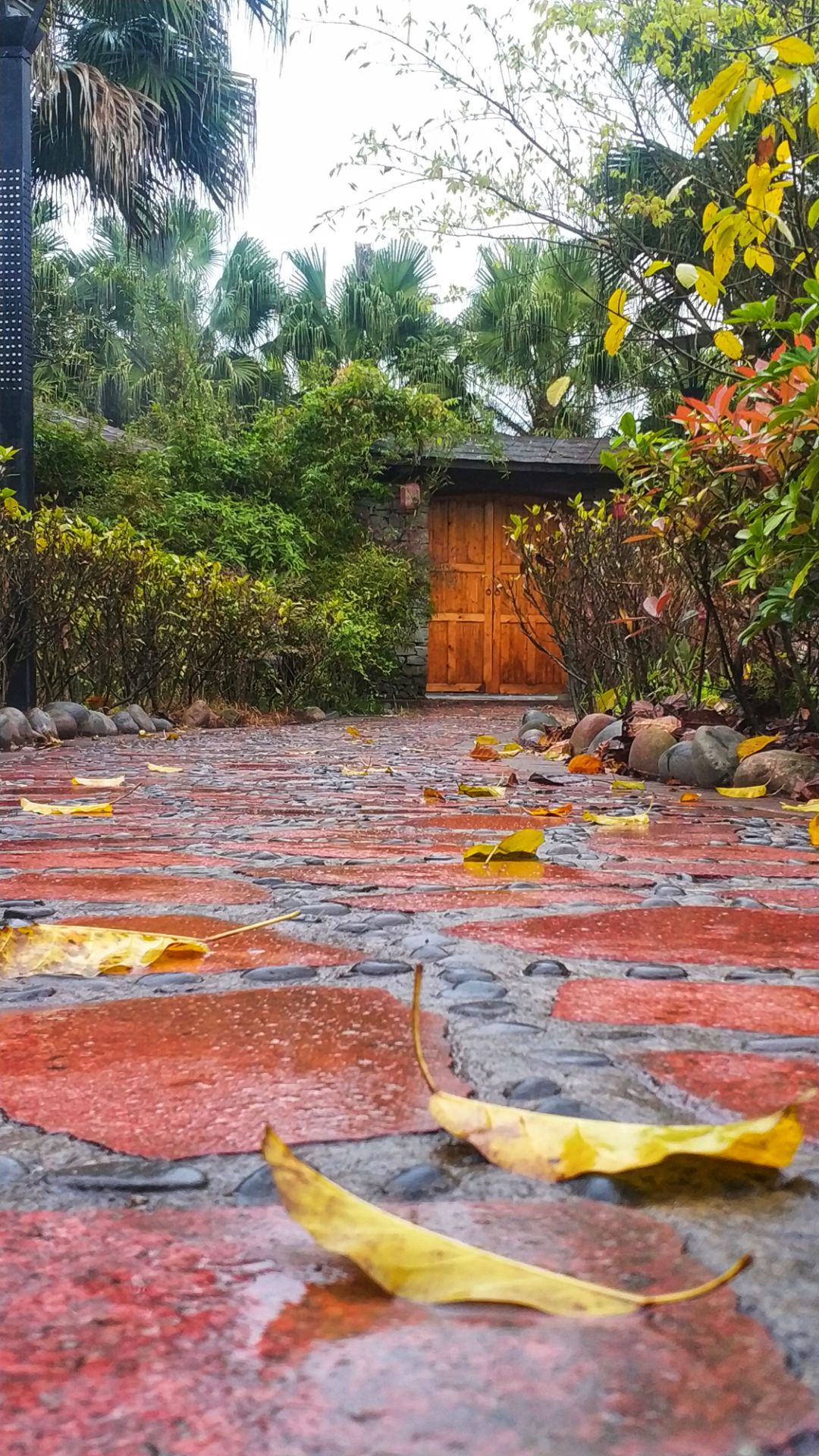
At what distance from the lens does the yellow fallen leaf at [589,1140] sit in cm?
59

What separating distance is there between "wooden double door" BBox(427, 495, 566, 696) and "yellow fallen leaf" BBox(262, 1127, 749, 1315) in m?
13.7

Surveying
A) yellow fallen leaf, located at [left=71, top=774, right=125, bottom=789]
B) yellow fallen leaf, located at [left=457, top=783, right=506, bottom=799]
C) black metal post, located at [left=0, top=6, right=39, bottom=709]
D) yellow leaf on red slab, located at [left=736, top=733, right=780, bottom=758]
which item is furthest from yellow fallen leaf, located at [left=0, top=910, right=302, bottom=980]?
black metal post, located at [left=0, top=6, right=39, bottom=709]

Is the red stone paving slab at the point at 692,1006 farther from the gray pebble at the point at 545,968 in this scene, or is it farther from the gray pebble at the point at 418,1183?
the gray pebble at the point at 418,1183

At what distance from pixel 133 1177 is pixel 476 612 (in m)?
13.9

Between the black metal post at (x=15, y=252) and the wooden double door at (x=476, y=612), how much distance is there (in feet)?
25.7

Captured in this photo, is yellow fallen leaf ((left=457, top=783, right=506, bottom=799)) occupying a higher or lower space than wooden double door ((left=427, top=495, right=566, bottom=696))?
lower

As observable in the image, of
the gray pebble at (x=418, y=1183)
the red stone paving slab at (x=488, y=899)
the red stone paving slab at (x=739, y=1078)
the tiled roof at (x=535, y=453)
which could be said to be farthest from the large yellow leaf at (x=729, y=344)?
the tiled roof at (x=535, y=453)

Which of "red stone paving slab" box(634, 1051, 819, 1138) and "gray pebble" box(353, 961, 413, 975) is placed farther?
"gray pebble" box(353, 961, 413, 975)

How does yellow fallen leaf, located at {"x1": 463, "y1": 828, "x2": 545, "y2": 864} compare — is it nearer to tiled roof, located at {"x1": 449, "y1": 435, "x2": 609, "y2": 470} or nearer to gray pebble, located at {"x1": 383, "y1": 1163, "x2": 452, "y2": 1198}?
gray pebble, located at {"x1": 383, "y1": 1163, "x2": 452, "y2": 1198}

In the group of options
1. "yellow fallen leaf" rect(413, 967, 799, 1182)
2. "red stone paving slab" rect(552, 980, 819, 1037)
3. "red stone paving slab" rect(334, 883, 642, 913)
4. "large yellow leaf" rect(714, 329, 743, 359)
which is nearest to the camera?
"yellow fallen leaf" rect(413, 967, 799, 1182)

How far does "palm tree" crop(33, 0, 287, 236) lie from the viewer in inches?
579

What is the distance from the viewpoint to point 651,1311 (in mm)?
461

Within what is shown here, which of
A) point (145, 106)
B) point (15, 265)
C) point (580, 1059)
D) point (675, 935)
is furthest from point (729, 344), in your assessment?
point (145, 106)

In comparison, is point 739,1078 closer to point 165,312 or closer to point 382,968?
point 382,968
